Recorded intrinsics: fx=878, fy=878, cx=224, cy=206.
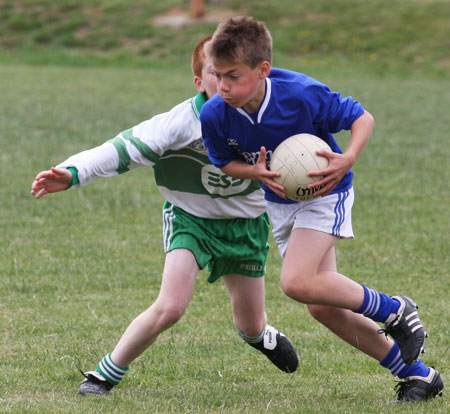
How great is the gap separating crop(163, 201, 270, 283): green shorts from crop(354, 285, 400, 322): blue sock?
28.9 inches

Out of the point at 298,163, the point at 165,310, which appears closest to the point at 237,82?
the point at 298,163

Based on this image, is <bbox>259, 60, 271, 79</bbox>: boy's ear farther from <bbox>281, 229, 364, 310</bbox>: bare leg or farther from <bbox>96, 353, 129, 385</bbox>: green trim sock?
<bbox>96, 353, 129, 385</bbox>: green trim sock

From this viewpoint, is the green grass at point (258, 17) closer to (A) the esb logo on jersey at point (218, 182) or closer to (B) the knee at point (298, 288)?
(A) the esb logo on jersey at point (218, 182)

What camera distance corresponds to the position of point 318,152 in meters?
3.98

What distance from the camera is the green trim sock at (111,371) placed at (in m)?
4.35

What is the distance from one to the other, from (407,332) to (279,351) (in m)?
0.89

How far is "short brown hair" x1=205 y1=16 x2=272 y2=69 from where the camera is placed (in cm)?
394

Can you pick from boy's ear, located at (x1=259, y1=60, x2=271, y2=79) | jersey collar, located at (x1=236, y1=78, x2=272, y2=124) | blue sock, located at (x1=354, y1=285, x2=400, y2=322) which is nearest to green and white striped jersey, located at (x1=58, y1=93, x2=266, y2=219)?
jersey collar, located at (x1=236, y1=78, x2=272, y2=124)

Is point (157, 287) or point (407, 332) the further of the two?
point (157, 287)

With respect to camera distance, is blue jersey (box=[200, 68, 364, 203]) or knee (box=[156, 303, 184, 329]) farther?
knee (box=[156, 303, 184, 329])

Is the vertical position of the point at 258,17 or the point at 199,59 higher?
the point at 199,59

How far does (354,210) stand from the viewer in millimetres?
9250

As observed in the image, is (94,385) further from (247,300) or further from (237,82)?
(237,82)

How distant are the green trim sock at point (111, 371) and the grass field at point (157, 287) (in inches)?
3.3
